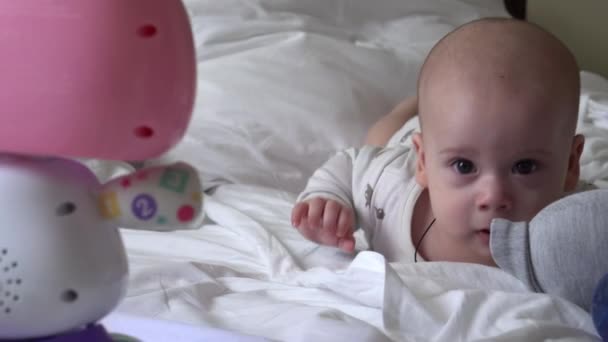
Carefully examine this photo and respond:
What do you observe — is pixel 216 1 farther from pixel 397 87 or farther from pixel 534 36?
pixel 534 36

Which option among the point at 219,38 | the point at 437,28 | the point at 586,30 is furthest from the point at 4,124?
the point at 586,30

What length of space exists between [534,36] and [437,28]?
887 mm

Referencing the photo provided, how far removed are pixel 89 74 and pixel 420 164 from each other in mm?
709

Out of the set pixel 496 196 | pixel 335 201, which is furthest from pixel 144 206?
pixel 335 201

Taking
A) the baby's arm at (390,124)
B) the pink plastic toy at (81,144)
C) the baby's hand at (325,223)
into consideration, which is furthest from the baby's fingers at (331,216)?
the pink plastic toy at (81,144)

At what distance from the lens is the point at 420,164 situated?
1.05m

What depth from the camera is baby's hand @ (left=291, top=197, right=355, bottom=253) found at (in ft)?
3.28

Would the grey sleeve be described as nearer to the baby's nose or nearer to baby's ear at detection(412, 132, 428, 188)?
the baby's nose

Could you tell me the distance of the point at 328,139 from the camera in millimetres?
1405

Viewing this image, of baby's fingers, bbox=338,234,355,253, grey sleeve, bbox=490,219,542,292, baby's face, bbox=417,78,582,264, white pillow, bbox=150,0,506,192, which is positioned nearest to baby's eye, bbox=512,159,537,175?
baby's face, bbox=417,78,582,264

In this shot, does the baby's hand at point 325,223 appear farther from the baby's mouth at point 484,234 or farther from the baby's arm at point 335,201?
the baby's mouth at point 484,234

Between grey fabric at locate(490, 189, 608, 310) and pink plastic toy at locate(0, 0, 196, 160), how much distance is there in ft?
1.56

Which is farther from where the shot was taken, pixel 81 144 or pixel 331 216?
pixel 331 216

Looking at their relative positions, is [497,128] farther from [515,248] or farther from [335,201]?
[335,201]
